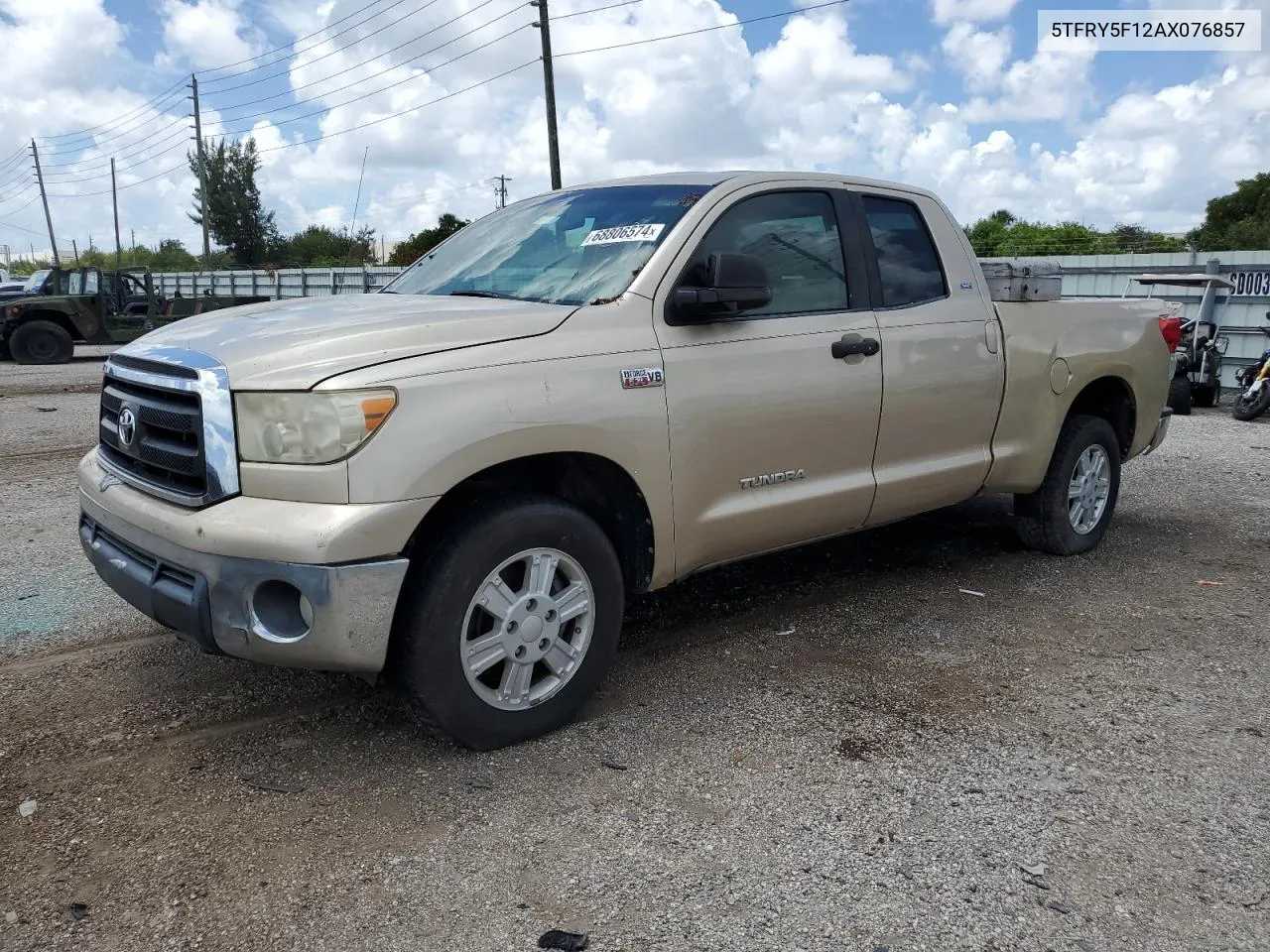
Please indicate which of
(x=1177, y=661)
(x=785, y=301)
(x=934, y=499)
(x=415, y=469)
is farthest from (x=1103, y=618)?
(x=415, y=469)

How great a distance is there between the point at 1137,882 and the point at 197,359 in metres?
2.94

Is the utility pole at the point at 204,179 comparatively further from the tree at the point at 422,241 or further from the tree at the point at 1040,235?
the tree at the point at 1040,235

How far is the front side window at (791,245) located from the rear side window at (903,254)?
10.4 inches

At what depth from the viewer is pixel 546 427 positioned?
3223 mm

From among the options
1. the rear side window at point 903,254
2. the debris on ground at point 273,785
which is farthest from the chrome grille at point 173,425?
the rear side window at point 903,254

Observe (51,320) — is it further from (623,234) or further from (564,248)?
(623,234)

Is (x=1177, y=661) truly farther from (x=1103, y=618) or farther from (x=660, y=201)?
(x=660, y=201)

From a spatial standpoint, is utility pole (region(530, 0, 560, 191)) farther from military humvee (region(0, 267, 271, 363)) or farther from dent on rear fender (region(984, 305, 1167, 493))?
dent on rear fender (region(984, 305, 1167, 493))

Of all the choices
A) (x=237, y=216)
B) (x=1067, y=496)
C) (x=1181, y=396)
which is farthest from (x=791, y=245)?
(x=237, y=216)

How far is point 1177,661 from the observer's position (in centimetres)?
418

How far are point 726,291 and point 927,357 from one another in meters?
1.35

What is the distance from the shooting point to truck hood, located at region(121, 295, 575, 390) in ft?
9.68

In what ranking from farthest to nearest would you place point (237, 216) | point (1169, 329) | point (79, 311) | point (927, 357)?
1. point (237, 216)
2. point (79, 311)
3. point (1169, 329)
4. point (927, 357)

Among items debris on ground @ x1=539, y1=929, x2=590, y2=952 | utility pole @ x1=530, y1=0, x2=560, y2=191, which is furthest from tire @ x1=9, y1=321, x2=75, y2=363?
debris on ground @ x1=539, y1=929, x2=590, y2=952
